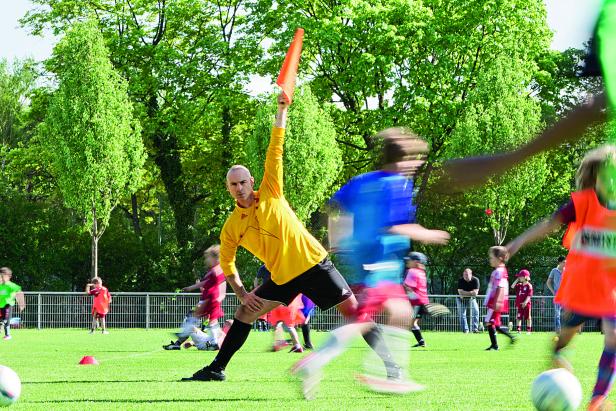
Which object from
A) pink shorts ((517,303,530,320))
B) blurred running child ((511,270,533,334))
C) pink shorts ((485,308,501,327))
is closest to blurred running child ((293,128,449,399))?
pink shorts ((485,308,501,327))

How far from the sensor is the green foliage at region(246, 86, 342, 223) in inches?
1468

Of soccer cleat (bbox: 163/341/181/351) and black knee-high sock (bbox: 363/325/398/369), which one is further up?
black knee-high sock (bbox: 363/325/398/369)

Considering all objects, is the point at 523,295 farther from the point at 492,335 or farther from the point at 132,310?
the point at 492,335

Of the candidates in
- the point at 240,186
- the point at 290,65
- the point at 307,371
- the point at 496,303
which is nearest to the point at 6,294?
the point at 496,303

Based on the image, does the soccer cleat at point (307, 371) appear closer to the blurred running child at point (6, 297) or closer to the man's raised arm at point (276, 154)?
the man's raised arm at point (276, 154)

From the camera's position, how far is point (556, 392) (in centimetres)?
581

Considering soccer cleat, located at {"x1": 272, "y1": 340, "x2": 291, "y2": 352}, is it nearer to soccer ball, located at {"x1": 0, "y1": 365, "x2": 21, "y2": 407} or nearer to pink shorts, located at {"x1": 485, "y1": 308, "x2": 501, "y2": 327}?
pink shorts, located at {"x1": 485, "y1": 308, "x2": 501, "y2": 327}

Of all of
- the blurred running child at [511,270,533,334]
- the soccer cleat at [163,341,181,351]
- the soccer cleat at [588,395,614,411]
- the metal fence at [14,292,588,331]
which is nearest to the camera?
the soccer cleat at [588,395,614,411]

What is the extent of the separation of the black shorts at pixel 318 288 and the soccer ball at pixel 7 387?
2495mm

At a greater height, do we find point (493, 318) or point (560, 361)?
point (560, 361)

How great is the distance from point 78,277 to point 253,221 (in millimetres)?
36372

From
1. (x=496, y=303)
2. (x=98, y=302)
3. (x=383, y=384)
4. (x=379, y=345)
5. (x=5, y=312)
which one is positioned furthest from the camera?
(x=98, y=302)

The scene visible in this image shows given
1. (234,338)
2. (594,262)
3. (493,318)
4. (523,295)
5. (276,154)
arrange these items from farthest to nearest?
(523,295) < (493,318) < (234,338) < (276,154) < (594,262)

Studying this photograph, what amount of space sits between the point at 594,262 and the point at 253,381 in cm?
517
